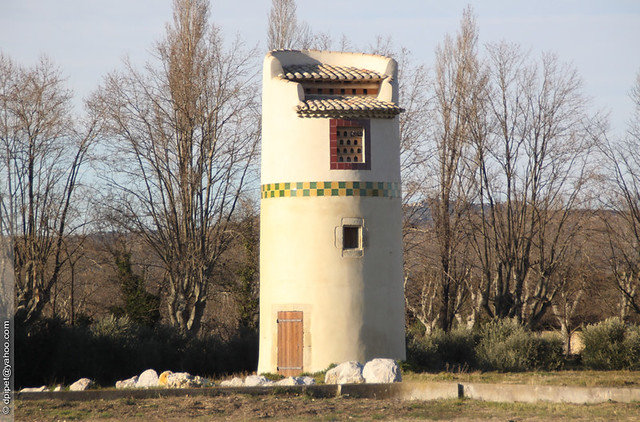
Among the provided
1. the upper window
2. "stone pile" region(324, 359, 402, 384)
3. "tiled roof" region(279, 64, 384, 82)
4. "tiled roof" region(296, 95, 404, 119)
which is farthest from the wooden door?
"tiled roof" region(279, 64, 384, 82)

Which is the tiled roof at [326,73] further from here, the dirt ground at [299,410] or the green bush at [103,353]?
the dirt ground at [299,410]

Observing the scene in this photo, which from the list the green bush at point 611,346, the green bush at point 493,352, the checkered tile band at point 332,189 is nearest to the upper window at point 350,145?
the checkered tile band at point 332,189

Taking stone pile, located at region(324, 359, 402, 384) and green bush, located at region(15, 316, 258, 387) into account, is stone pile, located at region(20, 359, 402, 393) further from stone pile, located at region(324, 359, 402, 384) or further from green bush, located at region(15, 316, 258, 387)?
green bush, located at region(15, 316, 258, 387)

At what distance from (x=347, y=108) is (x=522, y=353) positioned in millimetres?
8912

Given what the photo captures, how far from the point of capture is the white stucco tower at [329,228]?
21.5m

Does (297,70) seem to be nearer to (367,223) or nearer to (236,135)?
(367,223)

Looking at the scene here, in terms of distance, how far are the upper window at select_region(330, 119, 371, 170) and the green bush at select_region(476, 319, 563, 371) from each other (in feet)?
22.7

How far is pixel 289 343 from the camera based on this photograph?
21.7 metres

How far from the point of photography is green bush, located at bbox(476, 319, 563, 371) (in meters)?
23.3

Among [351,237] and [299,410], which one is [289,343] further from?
[299,410]

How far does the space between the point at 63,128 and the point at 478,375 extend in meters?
17.7

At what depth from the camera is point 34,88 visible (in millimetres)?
28453

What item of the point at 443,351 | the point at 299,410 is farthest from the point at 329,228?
the point at 299,410

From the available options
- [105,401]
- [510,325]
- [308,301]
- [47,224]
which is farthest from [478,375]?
[47,224]
